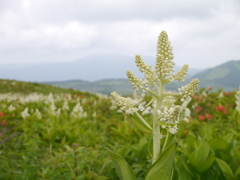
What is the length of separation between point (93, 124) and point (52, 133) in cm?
286

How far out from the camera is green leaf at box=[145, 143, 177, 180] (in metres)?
1.99

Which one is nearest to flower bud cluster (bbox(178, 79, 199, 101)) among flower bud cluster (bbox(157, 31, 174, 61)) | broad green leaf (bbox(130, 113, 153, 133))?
flower bud cluster (bbox(157, 31, 174, 61))

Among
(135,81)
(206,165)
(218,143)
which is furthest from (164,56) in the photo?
(218,143)

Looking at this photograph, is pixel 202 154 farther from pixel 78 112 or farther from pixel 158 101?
pixel 78 112

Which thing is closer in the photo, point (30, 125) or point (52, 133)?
point (52, 133)

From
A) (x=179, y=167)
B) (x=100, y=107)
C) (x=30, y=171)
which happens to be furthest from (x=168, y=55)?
(x=100, y=107)

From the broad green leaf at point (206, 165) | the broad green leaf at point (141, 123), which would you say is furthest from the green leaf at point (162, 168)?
the broad green leaf at point (206, 165)

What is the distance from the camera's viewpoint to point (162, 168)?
6.73 feet

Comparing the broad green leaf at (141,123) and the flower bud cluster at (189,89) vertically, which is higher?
the flower bud cluster at (189,89)

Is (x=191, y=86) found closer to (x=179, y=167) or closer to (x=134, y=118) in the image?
(x=134, y=118)

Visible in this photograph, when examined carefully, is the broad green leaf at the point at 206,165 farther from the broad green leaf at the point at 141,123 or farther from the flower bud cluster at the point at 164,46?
the flower bud cluster at the point at 164,46

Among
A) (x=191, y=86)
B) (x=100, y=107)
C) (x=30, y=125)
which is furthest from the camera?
(x=100, y=107)

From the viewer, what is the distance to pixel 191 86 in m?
2.11

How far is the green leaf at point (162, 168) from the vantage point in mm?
1990
